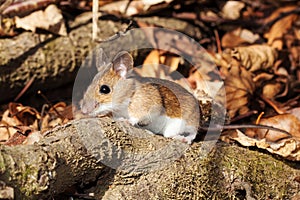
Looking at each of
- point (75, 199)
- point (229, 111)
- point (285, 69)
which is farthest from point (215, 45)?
point (75, 199)

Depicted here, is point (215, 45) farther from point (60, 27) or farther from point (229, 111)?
point (60, 27)

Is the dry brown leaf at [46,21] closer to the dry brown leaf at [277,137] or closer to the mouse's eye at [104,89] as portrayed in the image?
the mouse's eye at [104,89]

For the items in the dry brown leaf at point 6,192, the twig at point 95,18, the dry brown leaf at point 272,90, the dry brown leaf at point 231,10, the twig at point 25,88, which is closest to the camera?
the dry brown leaf at point 6,192

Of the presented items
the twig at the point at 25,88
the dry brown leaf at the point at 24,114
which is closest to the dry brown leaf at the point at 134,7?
the twig at the point at 25,88

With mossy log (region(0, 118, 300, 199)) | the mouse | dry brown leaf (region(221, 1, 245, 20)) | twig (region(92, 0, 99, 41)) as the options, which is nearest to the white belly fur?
the mouse

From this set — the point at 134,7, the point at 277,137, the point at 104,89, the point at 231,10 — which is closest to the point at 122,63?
the point at 104,89

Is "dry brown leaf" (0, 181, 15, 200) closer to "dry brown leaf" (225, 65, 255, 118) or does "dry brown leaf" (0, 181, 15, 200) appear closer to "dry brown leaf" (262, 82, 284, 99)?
"dry brown leaf" (225, 65, 255, 118)
